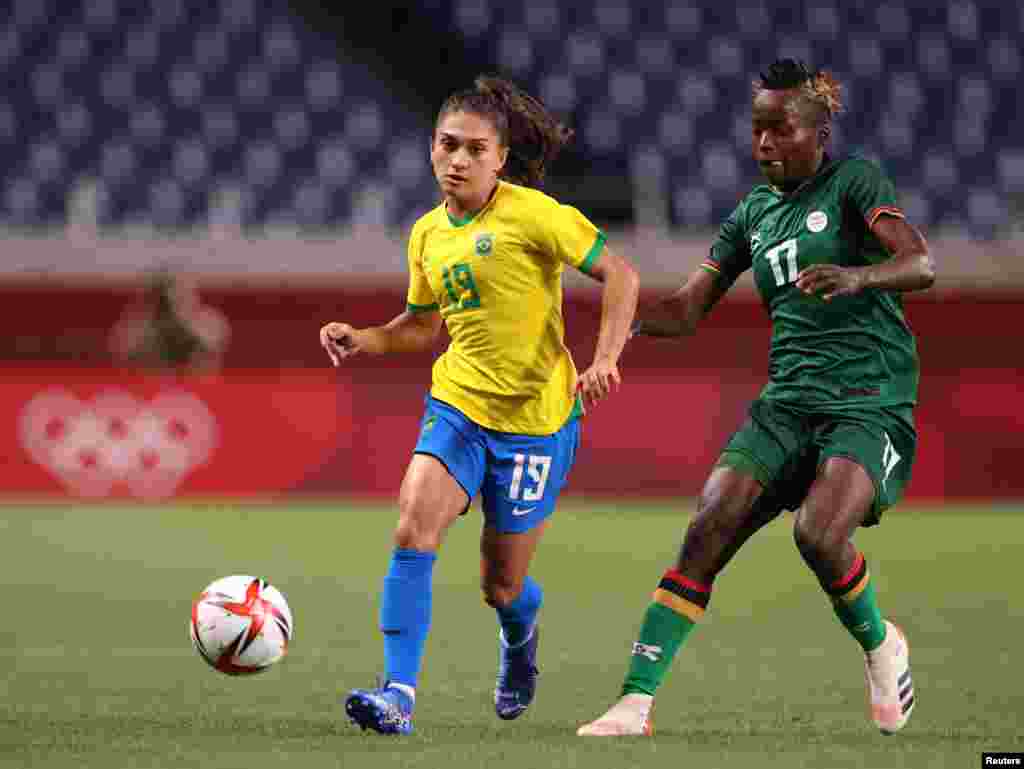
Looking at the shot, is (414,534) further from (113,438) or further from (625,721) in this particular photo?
(113,438)

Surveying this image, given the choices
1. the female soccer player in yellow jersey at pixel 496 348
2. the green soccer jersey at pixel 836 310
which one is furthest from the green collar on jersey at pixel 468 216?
the green soccer jersey at pixel 836 310

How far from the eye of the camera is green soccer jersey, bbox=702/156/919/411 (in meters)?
5.79

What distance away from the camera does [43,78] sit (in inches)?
803

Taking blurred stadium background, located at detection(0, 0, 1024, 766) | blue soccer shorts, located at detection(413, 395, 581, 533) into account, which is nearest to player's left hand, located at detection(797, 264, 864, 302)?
blue soccer shorts, located at detection(413, 395, 581, 533)

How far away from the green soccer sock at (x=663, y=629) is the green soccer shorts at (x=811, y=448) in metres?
0.39

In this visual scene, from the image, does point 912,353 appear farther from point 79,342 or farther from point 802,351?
point 79,342

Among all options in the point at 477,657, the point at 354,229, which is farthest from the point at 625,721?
the point at 354,229

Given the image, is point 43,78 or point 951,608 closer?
point 951,608

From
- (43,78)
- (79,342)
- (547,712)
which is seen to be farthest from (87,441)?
(547,712)

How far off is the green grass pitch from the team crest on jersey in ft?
5.38

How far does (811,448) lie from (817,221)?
2.45 ft

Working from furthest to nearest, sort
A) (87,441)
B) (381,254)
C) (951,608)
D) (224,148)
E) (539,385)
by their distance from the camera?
(224,148) → (381,254) → (87,441) → (951,608) → (539,385)

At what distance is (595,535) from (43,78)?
32.8ft

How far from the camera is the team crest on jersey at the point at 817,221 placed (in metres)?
5.81
